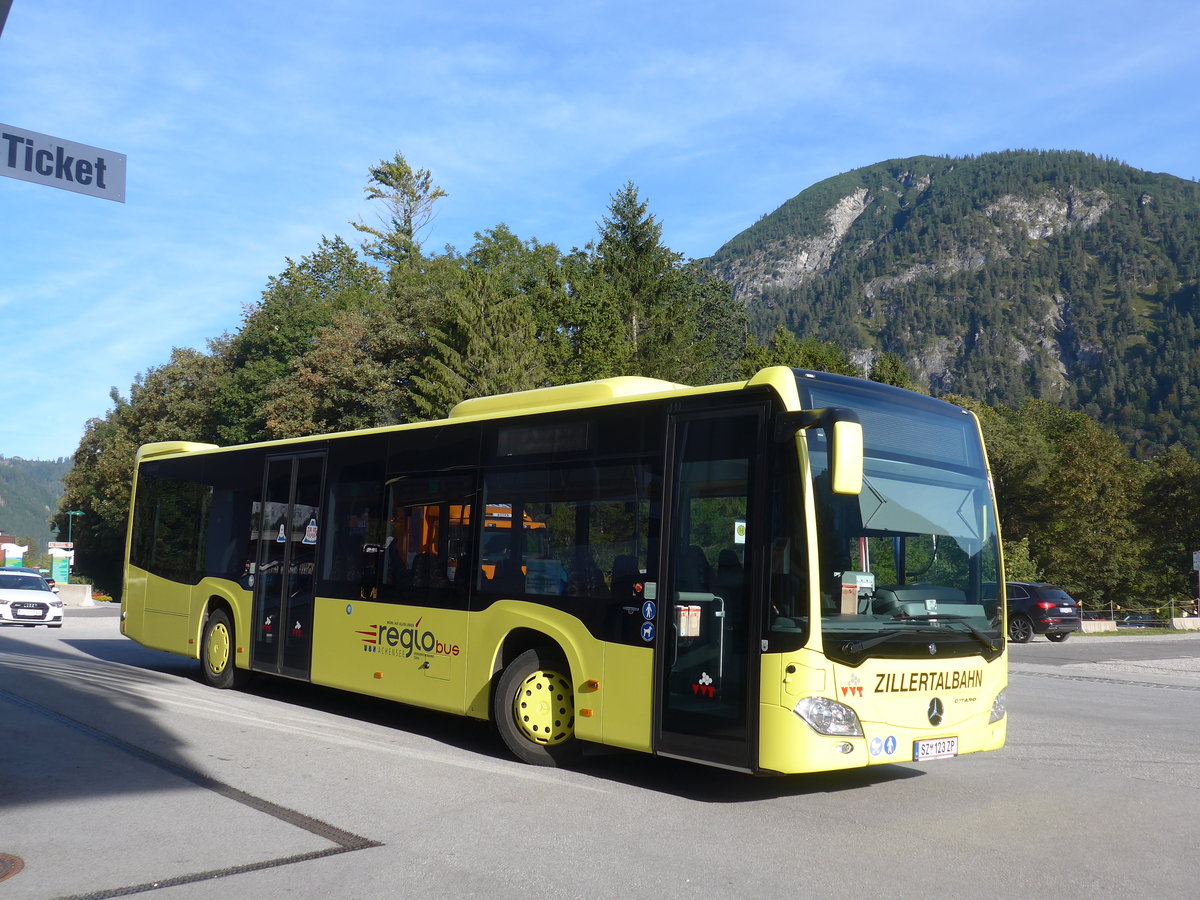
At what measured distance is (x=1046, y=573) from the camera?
60406 millimetres

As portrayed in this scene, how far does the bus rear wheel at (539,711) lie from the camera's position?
8969 mm

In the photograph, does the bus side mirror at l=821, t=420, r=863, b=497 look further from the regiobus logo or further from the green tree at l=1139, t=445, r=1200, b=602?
the green tree at l=1139, t=445, r=1200, b=602

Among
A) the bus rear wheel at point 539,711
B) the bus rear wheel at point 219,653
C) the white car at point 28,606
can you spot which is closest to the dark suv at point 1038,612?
the bus rear wheel at point 219,653

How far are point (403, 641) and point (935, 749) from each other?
5.19m

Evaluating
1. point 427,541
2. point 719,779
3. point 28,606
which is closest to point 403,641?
point 427,541

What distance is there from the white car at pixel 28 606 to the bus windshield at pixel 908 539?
2470 cm

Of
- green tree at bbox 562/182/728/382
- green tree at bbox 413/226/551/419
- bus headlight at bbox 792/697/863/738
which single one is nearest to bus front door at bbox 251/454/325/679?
bus headlight at bbox 792/697/863/738

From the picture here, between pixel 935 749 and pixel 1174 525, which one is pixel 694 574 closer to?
pixel 935 749

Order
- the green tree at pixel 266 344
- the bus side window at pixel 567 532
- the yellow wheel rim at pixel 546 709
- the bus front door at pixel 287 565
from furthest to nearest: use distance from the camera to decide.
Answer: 1. the green tree at pixel 266 344
2. the bus front door at pixel 287 565
3. the yellow wheel rim at pixel 546 709
4. the bus side window at pixel 567 532

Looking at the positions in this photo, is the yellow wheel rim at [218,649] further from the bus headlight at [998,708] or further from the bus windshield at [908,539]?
the bus headlight at [998,708]

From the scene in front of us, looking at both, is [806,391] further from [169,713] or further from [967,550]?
[169,713]

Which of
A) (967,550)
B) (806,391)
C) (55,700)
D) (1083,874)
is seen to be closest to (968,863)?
(1083,874)

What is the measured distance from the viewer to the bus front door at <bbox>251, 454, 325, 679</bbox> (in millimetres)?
12281

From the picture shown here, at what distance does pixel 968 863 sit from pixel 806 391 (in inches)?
124
